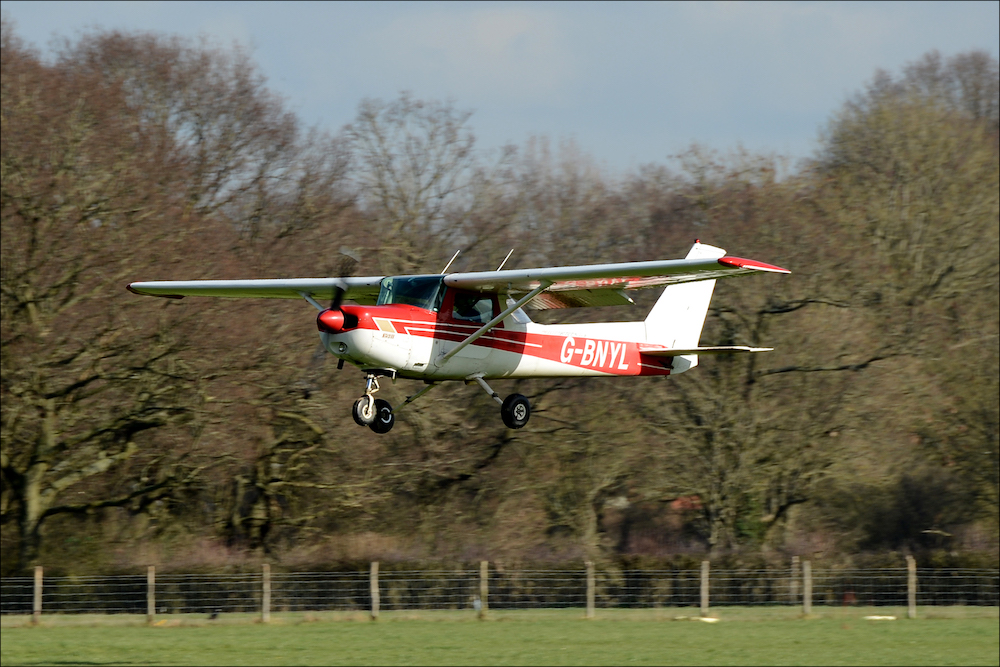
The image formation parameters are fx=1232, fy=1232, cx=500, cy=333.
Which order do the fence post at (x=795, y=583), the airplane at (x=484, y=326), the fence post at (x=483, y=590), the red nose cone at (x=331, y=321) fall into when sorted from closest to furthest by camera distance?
the red nose cone at (x=331, y=321) → the airplane at (x=484, y=326) → the fence post at (x=483, y=590) → the fence post at (x=795, y=583)

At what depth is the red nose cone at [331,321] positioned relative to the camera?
13.1 m

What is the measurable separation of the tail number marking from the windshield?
2.23 metres

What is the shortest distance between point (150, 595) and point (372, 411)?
20.6 meters

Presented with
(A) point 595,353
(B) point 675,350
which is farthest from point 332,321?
(B) point 675,350

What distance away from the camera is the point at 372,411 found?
13078mm

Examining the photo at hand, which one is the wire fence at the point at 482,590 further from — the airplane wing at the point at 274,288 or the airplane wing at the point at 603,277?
the airplane wing at the point at 603,277

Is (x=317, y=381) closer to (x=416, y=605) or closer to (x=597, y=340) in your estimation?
(x=416, y=605)

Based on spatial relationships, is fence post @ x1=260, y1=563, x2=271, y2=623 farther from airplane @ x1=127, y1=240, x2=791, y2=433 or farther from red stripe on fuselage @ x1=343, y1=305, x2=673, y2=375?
red stripe on fuselage @ x1=343, y1=305, x2=673, y2=375

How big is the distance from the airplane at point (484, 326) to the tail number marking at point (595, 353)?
13 millimetres

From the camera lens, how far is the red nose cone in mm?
13125

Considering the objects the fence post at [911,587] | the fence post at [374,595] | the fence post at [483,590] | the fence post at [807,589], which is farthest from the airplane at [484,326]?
the fence post at [911,587]

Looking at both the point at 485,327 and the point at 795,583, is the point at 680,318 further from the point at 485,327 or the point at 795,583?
the point at 795,583

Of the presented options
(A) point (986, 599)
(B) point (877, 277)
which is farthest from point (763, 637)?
(B) point (877, 277)

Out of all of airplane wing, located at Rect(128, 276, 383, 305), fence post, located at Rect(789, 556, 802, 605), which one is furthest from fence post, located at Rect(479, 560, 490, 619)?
airplane wing, located at Rect(128, 276, 383, 305)
